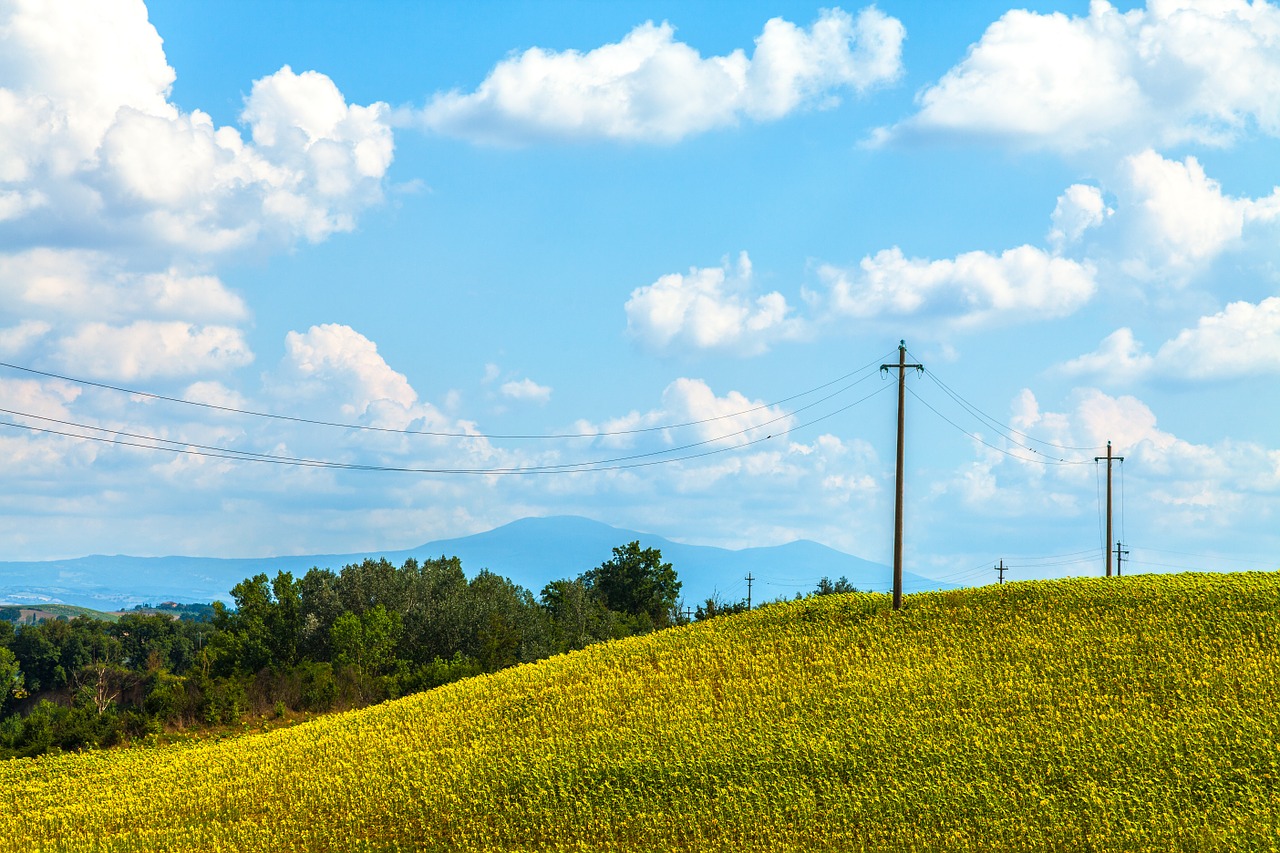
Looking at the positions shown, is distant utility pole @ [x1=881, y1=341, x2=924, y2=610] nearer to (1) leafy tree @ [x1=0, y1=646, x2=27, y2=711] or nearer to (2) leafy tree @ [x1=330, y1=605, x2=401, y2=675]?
(2) leafy tree @ [x1=330, y1=605, x2=401, y2=675]

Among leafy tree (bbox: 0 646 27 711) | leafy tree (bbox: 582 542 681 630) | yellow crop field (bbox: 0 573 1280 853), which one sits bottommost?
leafy tree (bbox: 0 646 27 711)

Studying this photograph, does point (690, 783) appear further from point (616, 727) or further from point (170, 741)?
point (170, 741)

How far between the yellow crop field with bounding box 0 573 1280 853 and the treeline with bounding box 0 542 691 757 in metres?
5.07

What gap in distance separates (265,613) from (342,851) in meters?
49.2

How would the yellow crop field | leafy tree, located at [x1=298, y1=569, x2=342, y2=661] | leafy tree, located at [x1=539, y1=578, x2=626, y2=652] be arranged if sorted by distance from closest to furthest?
the yellow crop field < leafy tree, located at [x1=298, y1=569, x2=342, y2=661] < leafy tree, located at [x1=539, y1=578, x2=626, y2=652]

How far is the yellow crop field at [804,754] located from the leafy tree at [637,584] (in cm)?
6469

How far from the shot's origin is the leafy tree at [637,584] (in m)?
117

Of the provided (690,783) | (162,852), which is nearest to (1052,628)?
(690,783)

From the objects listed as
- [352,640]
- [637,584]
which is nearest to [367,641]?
[352,640]

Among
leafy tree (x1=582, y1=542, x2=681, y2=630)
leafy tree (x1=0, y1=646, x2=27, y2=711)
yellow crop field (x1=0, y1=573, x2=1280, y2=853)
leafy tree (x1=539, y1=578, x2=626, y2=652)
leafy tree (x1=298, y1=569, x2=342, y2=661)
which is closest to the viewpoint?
yellow crop field (x1=0, y1=573, x2=1280, y2=853)

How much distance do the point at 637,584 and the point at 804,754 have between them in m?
79.9

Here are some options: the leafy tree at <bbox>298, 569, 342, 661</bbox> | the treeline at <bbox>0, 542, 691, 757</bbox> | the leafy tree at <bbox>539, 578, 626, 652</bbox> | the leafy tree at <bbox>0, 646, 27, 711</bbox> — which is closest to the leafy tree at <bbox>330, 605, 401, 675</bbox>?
the treeline at <bbox>0, 542, 691, 757</bbox>

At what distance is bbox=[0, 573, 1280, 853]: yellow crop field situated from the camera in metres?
33.8

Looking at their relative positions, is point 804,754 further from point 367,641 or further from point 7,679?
point 7,679
